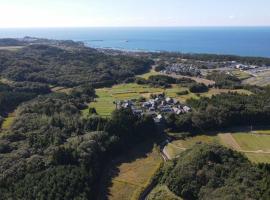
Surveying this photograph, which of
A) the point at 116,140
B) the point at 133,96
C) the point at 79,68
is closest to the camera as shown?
the point at 116,140

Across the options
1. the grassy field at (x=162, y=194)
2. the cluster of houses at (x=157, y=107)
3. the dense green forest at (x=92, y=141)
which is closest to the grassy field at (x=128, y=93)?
the dense green forest at (x=92, y=141)

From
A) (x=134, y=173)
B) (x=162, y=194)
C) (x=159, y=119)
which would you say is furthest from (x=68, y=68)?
(x=162, y=194)

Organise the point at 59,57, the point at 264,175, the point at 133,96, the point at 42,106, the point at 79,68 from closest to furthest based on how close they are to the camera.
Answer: the point at 264,175, the point at 42,106, the point at 133,96, the point at 79,68, the point at 59,57

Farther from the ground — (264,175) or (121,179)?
(264,175)

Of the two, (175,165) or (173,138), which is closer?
(175,165)

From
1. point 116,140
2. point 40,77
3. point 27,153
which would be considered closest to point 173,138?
point 116,140

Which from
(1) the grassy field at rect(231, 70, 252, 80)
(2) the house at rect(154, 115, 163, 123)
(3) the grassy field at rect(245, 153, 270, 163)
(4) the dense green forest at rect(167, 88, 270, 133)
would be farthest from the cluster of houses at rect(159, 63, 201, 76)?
(3) the grassy field at rect(245, 153, 270, 163)

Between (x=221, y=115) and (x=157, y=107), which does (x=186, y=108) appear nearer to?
(x=157, y=107)

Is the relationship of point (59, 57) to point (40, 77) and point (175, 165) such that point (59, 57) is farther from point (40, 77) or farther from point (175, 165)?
point (175, 165)
